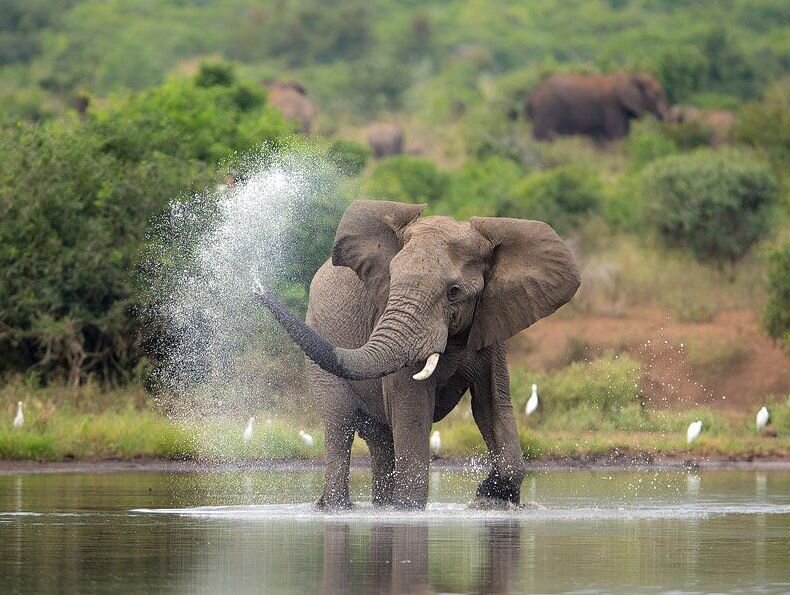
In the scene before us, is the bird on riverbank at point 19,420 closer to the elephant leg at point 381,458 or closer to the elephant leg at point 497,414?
the elephant leg at point 381,458

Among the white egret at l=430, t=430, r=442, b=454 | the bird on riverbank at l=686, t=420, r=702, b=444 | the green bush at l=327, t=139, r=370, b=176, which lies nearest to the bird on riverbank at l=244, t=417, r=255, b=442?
the white egret at l=430, t=430, r=442, b=454

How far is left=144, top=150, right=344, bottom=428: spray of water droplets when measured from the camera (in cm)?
2556

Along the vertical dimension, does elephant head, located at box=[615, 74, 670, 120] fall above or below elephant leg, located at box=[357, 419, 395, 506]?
above

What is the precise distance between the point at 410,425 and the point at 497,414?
80 centimetres

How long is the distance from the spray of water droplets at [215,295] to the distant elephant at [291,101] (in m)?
25.4

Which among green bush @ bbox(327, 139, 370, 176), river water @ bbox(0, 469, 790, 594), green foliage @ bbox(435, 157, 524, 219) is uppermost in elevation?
green foliage @ bbox(435, 157, 524, 219)

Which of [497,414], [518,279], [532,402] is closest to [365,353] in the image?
[518,279]

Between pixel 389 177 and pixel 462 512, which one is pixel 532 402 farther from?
pixel 389 177

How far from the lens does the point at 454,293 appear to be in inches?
627

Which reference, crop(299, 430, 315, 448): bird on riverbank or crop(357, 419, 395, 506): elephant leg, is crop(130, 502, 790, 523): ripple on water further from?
crop(299, 430, 315, 448): bird on riverbank

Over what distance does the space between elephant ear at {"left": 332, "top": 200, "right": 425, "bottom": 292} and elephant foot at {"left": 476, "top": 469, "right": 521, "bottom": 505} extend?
1.83 metres

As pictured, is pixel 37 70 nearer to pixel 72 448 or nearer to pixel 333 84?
pixel 333 84

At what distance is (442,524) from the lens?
16094 mm

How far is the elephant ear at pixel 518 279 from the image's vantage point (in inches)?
644
